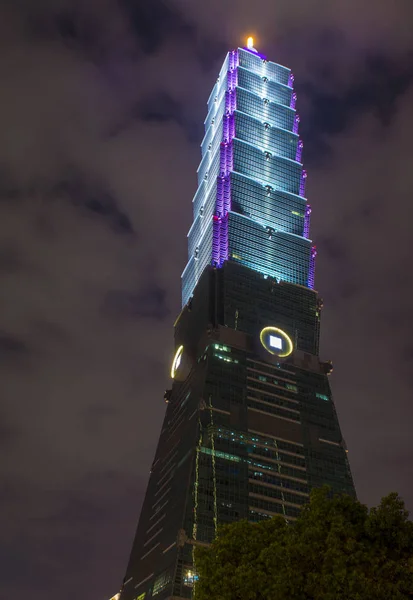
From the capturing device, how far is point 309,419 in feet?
429

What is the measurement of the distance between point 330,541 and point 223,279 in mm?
111126

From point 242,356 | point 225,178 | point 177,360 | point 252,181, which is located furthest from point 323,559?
point 252,181

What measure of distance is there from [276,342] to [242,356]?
11.3 meters

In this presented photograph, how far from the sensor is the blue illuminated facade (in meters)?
A: 156

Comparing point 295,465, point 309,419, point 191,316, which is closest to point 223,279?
point 191,316

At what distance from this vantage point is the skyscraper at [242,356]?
4304 inches

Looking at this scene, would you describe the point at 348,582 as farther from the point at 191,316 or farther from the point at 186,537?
the point at 191,316

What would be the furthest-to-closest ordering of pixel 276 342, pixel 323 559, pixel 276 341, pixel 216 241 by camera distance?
pixel 216 241
pixel 276 341
pixel 276 342
pixel 323 559

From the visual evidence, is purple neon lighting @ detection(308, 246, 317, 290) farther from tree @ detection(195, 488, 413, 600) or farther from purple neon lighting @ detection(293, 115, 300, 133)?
tree @ detection(195, 488, 413, 600)

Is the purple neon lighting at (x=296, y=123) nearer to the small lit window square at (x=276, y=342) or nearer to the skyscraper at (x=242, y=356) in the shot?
the skyscraper at (x=242, y=356)

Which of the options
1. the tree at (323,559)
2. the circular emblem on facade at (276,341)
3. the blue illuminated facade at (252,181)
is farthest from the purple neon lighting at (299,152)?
the tree at (323,559)

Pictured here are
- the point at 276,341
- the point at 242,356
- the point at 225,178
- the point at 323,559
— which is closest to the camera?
the point at 323,559

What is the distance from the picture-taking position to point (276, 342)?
5531 inches

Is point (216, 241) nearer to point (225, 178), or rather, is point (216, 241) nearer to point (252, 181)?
point (225, 178)
